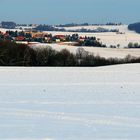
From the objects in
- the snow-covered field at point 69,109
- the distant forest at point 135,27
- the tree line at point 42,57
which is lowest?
the tree line at point 42,57

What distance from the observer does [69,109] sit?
31.2 ft

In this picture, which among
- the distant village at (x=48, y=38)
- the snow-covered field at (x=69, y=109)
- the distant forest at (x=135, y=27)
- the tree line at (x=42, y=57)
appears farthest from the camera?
the distant forest at (x=135, y=27)

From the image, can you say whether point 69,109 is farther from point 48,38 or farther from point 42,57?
point 48,38

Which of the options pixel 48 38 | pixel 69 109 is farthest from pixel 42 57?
pixel 48 38

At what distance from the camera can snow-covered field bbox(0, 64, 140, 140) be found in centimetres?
708

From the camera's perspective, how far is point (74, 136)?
684 centimetres

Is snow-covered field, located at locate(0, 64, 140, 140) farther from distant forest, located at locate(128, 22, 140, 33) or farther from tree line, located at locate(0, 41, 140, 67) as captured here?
distant forest, located at locate(128, 22, 140, 33)

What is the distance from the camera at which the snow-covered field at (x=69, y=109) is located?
7084 millimetres

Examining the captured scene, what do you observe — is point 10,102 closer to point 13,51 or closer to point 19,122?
point 19,122

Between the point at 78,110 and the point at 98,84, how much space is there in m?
5.73

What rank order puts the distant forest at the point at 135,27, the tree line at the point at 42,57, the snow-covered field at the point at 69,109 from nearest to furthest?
the snow-covered field at the point at 69,109 → the tree line at the point at 42,57 → the distant forest at the point at 135,27

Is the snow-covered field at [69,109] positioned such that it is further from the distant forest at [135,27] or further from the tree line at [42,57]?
the distant forest at [135,27]

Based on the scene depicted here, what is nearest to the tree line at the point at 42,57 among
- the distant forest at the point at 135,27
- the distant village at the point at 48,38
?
the distant village at the point at 48,38

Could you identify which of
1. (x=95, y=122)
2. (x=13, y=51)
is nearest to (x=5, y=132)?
(x=95, y=122)
